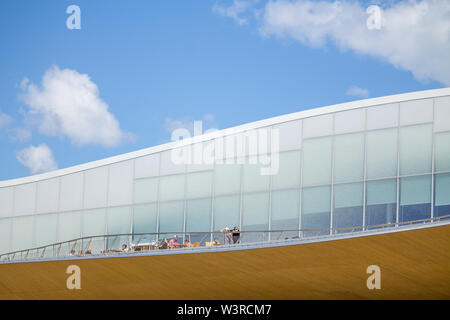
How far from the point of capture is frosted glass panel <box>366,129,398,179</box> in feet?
90.2

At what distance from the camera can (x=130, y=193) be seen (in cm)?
3553

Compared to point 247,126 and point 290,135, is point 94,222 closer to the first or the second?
point 247,126

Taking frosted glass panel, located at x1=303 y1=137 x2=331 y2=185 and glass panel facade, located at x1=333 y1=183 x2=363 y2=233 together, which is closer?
glass panel facade, located at x1=333 y1=183 x2=363 y2=233

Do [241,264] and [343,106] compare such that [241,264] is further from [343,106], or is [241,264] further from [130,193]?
[130,193]

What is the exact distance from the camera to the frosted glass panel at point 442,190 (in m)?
25.9

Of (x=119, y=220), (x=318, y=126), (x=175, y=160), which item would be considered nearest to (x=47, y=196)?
(x=119, y=220)

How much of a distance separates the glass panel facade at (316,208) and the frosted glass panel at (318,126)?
262cm

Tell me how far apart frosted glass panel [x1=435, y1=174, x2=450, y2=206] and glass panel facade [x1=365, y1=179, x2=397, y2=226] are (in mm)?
1748

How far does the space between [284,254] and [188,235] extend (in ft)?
33.5

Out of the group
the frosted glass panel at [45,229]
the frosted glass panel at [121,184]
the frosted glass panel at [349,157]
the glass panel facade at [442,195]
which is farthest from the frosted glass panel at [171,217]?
the glass panel facade at [442,195]

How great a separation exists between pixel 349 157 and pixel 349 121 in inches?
66.6

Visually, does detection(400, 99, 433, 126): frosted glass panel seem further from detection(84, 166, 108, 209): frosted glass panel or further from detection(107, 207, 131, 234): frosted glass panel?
detection(84, 166, 108, 209): frosted glass panel

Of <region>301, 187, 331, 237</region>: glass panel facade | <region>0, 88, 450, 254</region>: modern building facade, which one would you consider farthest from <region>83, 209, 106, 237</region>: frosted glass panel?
<region>301, 187, 331, 237</region>: glass panel facade

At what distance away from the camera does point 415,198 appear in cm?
2658
